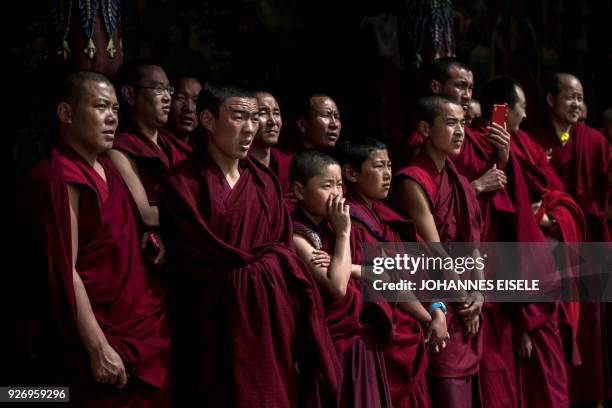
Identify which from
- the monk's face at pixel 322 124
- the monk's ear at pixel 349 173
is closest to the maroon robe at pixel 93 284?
the monk's ear at pixel 349 173

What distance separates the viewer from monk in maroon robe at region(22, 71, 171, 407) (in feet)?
12.7

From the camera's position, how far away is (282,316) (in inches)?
160

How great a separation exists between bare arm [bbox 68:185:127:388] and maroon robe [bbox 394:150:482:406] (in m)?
1.86

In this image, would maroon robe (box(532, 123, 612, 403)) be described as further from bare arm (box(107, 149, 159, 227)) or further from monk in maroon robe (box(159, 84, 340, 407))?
bare arm (box(107, 149, 159, 227))

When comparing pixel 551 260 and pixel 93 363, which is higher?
pixel 551 260

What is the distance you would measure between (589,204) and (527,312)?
1.38 meters

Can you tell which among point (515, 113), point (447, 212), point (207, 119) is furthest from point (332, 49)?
point (207, 119)

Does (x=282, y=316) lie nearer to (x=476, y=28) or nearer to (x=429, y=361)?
(x=429, y=361)

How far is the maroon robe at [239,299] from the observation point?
3.98 m

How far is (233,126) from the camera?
168 inches

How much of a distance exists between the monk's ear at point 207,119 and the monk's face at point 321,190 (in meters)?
0.54

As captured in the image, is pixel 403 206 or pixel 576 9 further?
pixel 576 9

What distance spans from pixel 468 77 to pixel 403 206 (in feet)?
3.84

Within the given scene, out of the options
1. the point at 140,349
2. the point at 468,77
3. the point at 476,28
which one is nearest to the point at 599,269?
the point at 468,77
